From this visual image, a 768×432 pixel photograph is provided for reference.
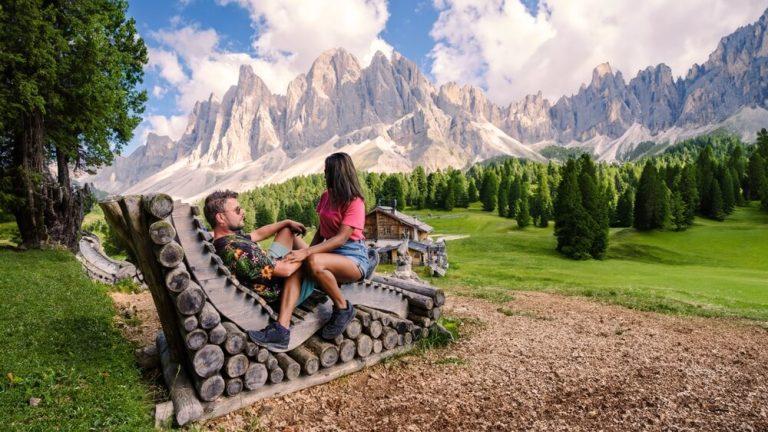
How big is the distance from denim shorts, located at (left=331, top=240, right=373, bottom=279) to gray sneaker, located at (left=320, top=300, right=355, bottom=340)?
0.67 m

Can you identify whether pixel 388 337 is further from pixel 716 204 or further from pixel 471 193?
pixel 471 193

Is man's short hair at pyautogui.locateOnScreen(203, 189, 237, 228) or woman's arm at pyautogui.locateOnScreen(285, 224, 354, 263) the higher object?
man's short hair at pyautogui.locateOnScreen(203, 189, 237, 228)

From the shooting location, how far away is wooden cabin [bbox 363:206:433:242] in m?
58.4

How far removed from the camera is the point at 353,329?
7.25 metres

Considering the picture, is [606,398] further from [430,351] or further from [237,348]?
[237,348]

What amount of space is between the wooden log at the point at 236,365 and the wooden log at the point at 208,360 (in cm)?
11

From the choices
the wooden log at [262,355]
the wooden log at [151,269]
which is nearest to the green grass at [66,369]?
the wooden log at [151,269]

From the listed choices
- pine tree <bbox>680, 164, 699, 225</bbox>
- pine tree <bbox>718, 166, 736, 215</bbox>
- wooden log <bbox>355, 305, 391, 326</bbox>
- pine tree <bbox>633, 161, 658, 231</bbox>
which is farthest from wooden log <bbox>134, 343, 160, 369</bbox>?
pine tree <bbox>718, 166, 736, 215</bbox>

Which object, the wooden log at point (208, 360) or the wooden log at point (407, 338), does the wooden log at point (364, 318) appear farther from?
the wooden log at point (208, 360)

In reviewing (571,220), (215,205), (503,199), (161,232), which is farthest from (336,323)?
(503,199)

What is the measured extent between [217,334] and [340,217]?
2.57m

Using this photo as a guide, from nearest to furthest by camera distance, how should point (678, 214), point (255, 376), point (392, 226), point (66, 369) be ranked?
point (66, 369)
point (255, 376)
point (392, 226)
point (678, 214)

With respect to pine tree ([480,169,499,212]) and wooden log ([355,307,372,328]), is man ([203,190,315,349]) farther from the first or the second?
pine tree ([480,169,499,212])

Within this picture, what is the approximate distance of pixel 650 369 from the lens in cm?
770
